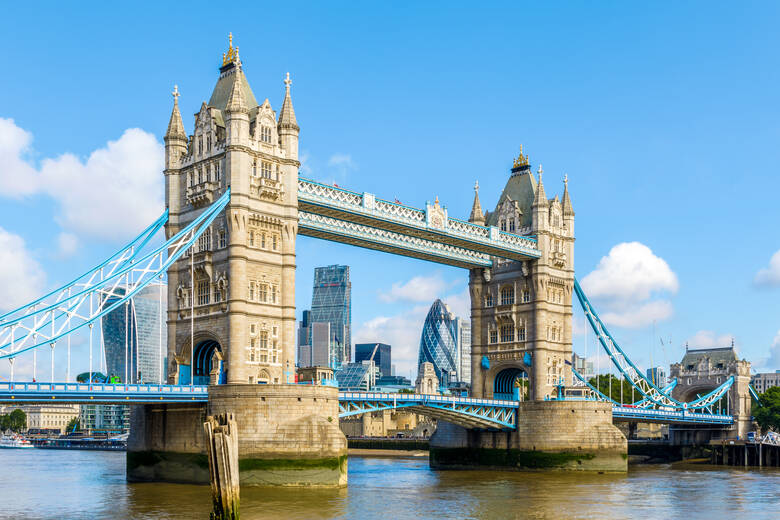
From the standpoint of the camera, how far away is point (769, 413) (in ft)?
320

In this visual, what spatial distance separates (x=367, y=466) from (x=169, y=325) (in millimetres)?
27933

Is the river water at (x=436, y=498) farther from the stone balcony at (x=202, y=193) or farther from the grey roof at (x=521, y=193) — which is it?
the grey roof at (x=521, y=193)

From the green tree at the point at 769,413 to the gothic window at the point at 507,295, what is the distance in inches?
1491

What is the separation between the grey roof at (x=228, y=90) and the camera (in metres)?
55.7

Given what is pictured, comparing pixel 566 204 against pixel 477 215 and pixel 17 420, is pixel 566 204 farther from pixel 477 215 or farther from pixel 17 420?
pixel 17 420

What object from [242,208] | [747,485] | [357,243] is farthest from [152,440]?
[747,485]

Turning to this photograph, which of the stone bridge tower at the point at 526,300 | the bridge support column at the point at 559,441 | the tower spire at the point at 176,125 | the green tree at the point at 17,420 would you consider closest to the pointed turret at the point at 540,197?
the stone bridge tower at the point at 526,300

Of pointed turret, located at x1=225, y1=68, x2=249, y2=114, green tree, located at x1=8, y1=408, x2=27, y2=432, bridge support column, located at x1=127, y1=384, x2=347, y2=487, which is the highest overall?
pointed turret, located at x1=225, y1=68, x2=249, y2=114

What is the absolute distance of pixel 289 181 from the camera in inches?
2189

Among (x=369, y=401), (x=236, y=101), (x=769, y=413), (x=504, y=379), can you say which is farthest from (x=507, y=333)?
(x=769, y=413)

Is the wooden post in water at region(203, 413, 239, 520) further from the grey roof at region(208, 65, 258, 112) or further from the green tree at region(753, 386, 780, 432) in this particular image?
the green tree at region(753, 386, 780, 432)

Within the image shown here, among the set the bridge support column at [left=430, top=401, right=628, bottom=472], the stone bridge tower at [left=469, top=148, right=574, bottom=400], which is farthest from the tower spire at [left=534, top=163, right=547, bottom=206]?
the bridge support column at [left=430, top=401, right=628, bottom=472]

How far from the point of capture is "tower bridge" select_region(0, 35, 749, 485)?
159 ft

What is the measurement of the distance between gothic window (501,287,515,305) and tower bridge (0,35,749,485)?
105mm
